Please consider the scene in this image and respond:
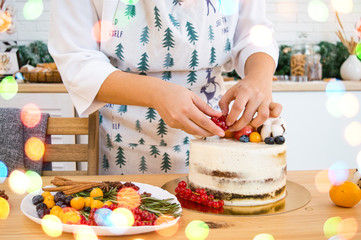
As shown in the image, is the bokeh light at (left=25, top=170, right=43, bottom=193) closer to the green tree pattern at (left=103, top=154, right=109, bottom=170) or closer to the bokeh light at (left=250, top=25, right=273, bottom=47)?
the green tree pattern at (left=103, top=154, right=109, bottom=170)

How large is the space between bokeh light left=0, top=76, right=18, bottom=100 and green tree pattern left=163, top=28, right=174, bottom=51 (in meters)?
1.62

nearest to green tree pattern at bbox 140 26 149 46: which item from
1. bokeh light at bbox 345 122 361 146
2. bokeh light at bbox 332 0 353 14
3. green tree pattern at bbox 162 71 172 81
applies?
green tree pattern at bbox 162 71 172 81

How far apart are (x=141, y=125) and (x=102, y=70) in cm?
31

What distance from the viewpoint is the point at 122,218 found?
2.37ft

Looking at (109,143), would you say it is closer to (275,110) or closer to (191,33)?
(191,33)

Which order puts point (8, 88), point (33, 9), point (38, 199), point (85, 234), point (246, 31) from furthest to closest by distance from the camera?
point (33, 9) < point (8, 88) < point (246, 31) < point (38, 199) < point (85, 234)

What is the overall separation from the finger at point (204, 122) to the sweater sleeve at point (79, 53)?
0.27m

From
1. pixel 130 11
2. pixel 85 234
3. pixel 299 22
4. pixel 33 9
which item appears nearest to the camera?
pixel 85 234

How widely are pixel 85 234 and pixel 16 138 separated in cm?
72

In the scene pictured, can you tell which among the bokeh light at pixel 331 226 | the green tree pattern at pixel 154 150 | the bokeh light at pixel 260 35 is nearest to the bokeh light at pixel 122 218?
the bokeh light at pixel 331 226

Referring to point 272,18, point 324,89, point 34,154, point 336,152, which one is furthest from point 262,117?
point 272,18

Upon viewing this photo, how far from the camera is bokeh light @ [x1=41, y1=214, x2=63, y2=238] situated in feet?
2.34

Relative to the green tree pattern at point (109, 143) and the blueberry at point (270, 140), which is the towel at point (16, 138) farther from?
the blueberry at point (270, 140)

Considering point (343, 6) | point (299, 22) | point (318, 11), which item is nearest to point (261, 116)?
point (299, 22)
